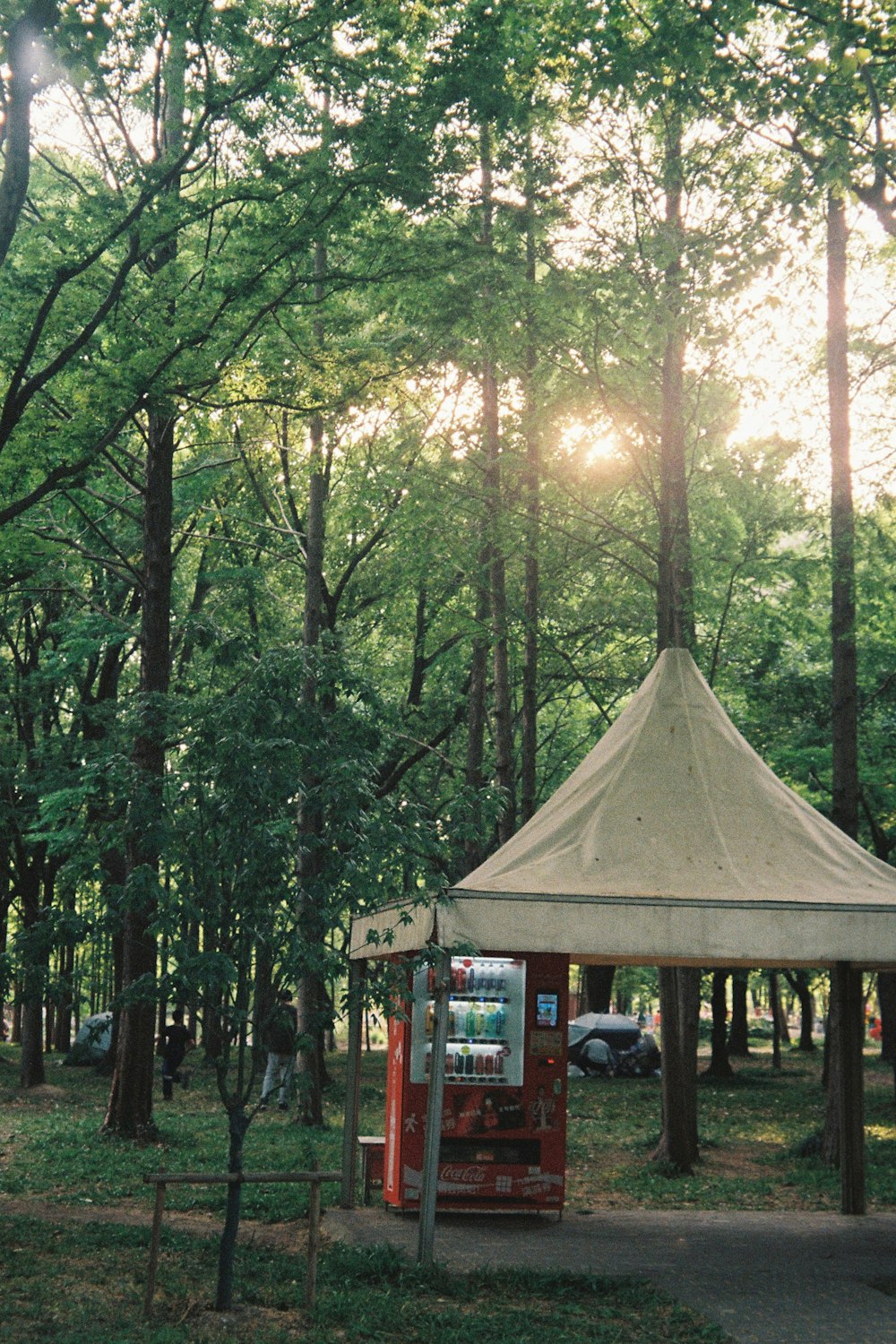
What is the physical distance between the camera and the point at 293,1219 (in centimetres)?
1185

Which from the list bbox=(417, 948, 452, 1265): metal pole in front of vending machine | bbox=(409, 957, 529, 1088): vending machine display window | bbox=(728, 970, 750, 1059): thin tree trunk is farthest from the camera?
bbox=(728, 970, 750, 1059): thin tree trunk

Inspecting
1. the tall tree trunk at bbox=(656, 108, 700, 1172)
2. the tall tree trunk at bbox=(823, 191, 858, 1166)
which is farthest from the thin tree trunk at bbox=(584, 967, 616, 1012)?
the tall tree trunk at bbox=(823, 191, 858, 1166)

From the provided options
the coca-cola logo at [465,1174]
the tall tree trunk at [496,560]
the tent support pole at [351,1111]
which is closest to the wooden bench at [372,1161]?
the tent support pole at [351,1111]

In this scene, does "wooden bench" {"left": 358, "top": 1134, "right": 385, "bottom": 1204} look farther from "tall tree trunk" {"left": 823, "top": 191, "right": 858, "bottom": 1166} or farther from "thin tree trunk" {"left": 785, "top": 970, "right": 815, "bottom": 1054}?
"thin tree trunk" {"left": 785, "top": 970, "right": 815, "bottom": 1054}

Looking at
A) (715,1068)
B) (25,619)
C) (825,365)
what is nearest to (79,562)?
(25,619)

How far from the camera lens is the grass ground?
7.98 metres

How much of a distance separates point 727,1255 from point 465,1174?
2457mm

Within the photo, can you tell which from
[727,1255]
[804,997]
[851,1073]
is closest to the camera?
[727,1255]

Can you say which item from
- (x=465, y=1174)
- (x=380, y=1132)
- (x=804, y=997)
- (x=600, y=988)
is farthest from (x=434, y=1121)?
(x=804, y=997)

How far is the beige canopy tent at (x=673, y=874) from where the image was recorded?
9.45 meters

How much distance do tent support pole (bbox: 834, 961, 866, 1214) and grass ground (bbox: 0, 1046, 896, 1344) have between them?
1.04m

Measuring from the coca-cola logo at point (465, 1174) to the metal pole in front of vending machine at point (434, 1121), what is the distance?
224 centimetres

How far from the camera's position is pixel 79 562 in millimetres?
23188

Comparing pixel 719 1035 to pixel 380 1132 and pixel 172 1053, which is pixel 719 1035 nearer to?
pixel 172 1053
